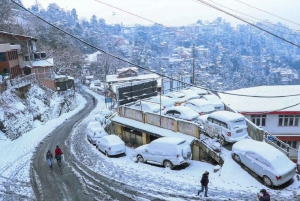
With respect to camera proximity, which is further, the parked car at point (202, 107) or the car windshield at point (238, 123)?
the parked car at point (202, 107)

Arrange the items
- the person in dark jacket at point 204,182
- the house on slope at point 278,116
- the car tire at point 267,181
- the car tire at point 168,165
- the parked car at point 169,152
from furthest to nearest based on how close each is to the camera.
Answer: the house on slope at point 278,116 → the car tire at point 168,165 → the parked car at point 169,152 → the car tire at point 267,181 → the person in dark jacket at point 204,182

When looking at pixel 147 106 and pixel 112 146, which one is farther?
pixel 147 106

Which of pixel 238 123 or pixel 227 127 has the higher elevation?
pixel 238 123

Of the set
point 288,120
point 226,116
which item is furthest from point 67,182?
point 288,120

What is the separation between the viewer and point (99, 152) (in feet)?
63.0

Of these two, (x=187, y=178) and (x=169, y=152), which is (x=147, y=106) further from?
(x=187, y=178)

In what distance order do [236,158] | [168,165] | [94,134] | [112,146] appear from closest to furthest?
[236,158] < [168,165] < [112,146] < [94,134]

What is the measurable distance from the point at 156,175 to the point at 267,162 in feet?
19.9

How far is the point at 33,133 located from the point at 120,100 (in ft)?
33.6

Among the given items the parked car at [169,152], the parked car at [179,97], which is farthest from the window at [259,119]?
the parked car at [169,152]

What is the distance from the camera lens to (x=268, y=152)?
12180 mm

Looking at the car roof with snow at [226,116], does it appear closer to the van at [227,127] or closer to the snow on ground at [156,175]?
the van at [227,127]

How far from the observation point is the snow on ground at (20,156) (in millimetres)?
13633

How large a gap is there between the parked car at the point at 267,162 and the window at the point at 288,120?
40.8 feet
